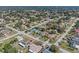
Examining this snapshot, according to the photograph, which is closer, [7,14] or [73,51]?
[73,51]

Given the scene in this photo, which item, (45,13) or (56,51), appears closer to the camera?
(56,51)
